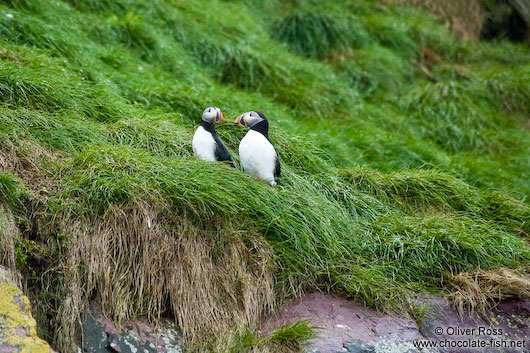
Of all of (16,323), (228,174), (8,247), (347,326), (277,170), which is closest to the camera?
(16,323)

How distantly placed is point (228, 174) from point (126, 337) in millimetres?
1258

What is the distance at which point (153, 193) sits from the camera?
12.0 ft

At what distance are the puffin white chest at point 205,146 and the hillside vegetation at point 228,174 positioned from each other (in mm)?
191

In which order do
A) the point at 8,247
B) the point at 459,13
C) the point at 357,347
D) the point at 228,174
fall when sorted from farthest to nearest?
the point at 459,13 < the point at 228,174 < the point at 357,347 < the point at 8,247

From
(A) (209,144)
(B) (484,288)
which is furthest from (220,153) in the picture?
(B) (484,288)

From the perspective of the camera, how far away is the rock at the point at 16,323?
277cm

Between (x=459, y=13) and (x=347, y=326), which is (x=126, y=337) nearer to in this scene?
(x=347, y=326)

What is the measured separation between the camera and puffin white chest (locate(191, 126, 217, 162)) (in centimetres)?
424

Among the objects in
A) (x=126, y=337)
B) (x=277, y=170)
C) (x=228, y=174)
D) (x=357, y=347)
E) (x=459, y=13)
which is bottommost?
(x=357, y=347)

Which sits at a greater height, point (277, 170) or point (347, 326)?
point (277, 170)

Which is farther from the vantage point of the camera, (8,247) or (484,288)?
(484,288)

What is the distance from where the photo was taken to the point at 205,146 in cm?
425

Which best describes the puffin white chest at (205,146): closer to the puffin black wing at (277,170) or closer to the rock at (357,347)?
the puffin black wing at (277,170)

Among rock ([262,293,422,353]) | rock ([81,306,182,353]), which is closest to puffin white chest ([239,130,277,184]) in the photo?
rock ([262,293,422,353])
